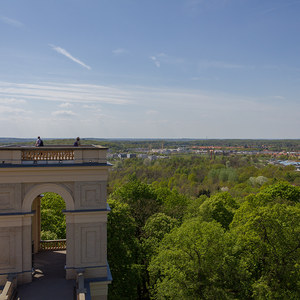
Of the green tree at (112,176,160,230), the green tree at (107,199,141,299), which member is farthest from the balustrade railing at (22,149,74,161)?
the green tree at (112,176,160,230)

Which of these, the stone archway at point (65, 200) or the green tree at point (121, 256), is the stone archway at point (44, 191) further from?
the green tree at point (121, 256)

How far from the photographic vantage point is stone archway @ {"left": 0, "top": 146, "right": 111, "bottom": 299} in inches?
614

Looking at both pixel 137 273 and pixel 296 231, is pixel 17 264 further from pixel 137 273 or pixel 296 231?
pixel 296 231

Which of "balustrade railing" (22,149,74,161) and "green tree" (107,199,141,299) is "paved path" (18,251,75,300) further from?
"balustrade railing" (22,149,74,161)

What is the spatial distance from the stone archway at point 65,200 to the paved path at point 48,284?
21.0 inches

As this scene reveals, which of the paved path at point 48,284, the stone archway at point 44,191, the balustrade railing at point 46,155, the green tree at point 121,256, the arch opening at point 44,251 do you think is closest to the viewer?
the paved path at point 48,284

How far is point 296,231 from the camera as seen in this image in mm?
20625

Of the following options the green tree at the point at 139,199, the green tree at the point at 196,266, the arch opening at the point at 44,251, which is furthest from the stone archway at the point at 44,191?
the green tree at the point at 139,199

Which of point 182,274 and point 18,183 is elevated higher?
point 18,183

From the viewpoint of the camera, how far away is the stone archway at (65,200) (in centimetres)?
1559

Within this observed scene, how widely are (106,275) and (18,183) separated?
680 cm

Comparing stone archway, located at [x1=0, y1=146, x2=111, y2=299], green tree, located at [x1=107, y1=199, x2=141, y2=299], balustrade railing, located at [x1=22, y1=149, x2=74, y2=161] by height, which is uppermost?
balustrade railing, located at [x1=22, y1=149, x2=74, y2=161]

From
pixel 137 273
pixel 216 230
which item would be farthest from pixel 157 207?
pixel 216 230

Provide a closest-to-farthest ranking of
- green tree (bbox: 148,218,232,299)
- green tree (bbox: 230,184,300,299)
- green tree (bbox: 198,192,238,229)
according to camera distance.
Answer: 1. green tree (bbox: 230,184,300,299)
2. green tree (bbox: 148,218,232,299)
3. green tree (bbox: 198,192,238,229)
